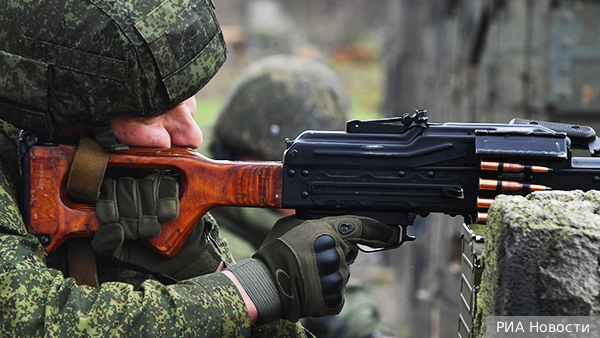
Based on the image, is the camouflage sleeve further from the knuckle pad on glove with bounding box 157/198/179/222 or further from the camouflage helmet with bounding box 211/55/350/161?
the camouflage helmet with bounding box 211/55/350/161

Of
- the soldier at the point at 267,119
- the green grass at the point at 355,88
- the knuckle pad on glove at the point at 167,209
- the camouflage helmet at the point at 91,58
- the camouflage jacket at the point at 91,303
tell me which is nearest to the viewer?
the camouflage jacket at the point at 91,303

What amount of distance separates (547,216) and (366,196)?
2.30 feet

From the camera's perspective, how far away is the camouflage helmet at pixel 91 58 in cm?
203

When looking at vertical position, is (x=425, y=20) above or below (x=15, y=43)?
above

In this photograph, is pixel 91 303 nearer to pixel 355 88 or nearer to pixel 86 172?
pixel 86 172

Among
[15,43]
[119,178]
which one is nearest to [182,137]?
[119,178]


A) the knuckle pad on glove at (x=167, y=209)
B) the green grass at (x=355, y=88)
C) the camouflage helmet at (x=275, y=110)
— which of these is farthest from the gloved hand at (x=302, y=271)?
the green grass at (x=355, y=88)

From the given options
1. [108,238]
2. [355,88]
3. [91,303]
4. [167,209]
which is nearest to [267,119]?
[167,209]

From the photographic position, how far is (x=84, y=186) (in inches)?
84.9

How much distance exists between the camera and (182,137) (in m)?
2.36

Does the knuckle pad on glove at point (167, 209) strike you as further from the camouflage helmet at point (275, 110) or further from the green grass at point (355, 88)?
the green grass at point (355, 88)

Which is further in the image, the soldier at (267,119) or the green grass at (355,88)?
the green grass at (355,88)

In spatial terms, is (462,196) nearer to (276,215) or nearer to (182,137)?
(182,137)

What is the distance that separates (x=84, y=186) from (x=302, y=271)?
27.7 inches
